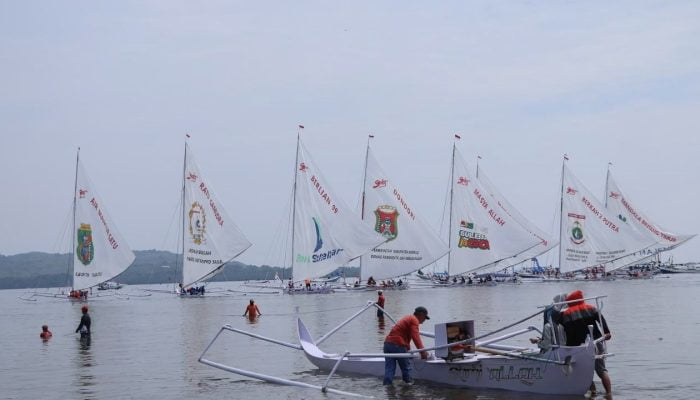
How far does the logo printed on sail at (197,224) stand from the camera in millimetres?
67062

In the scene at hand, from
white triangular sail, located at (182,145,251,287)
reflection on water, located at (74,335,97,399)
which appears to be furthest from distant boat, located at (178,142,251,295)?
reflection on water, located at (74,335,97,399)

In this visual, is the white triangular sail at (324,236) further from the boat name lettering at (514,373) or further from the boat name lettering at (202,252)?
the boat name lettering at (514,373)

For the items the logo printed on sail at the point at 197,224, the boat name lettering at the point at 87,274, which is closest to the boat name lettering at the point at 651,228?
the logo printed on sail at the point at 197,224

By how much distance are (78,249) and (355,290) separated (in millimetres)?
19379

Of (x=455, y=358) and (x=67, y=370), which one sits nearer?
(x=455, y=358)

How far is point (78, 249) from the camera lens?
221ft

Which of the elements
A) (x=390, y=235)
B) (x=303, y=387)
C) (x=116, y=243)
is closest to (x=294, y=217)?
(x=390, y=235)

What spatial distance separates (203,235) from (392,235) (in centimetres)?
1379

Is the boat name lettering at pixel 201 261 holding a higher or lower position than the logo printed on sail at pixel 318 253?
lower

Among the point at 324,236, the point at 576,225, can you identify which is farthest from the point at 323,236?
the point at 576,225

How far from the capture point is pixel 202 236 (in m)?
67.1

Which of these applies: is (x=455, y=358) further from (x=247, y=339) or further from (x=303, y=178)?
(x=303, y=178)

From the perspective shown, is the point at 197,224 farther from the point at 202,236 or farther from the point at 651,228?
the point at 651,228

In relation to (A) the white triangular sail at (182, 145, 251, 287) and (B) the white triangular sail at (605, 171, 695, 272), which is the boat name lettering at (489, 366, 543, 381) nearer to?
(A) the white triangular sail at (182, 145, 251, 287)
